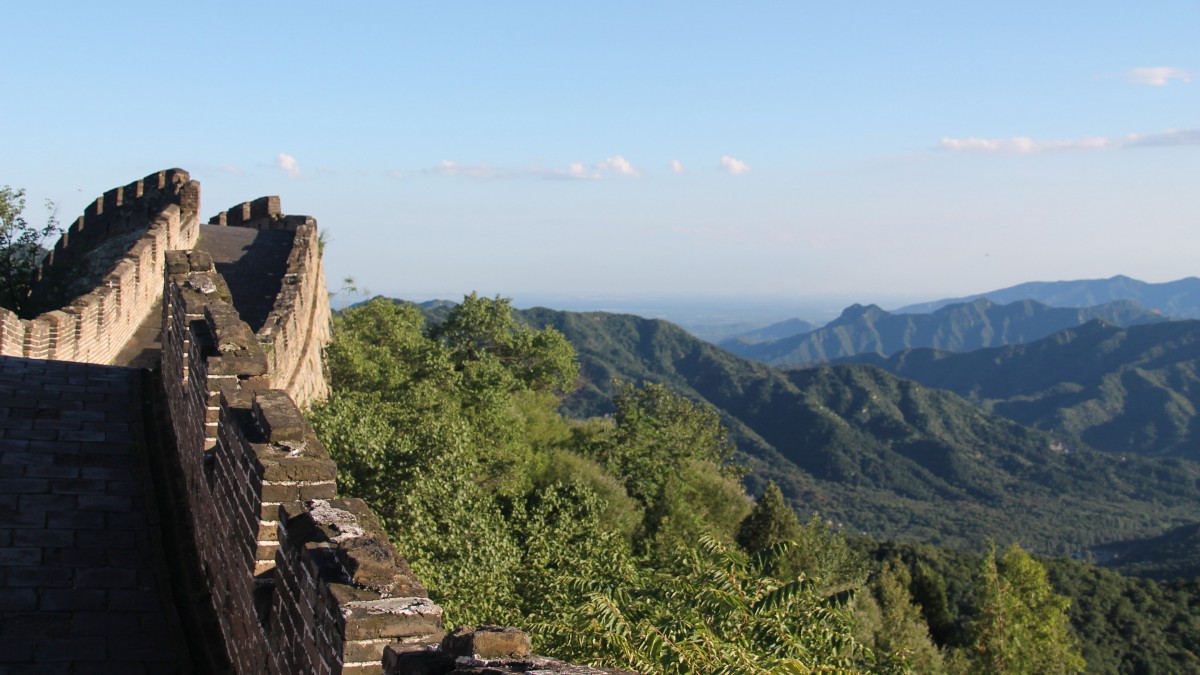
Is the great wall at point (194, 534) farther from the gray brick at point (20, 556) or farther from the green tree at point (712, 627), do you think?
the green tree at point (712, 627)

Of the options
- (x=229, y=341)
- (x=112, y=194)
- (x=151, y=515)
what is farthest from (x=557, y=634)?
(x=112, y=194)

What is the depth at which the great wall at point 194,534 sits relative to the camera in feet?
14.2

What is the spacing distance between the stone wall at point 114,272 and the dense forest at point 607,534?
4.00m

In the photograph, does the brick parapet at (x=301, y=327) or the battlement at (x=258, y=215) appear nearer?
the brick parapet at (x=301, y=327)

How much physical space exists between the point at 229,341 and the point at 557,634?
259 inches

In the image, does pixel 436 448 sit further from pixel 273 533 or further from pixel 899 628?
pixel 899 628

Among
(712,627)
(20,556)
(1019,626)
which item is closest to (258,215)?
(712,627)

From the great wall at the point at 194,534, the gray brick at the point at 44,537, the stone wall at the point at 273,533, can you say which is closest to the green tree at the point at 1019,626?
the great wall at the point at 194,534

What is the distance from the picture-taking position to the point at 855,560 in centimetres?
5281

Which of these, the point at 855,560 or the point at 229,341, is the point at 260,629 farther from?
the point at 855,560

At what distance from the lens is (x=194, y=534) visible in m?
7.36

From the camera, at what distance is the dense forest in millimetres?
11133

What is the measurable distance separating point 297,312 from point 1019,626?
35295 mm

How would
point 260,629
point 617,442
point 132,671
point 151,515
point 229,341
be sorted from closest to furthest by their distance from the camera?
1. point 260,629
2. point 132,671
3. point 229,341
4. point 151,515
5. point 617,442
